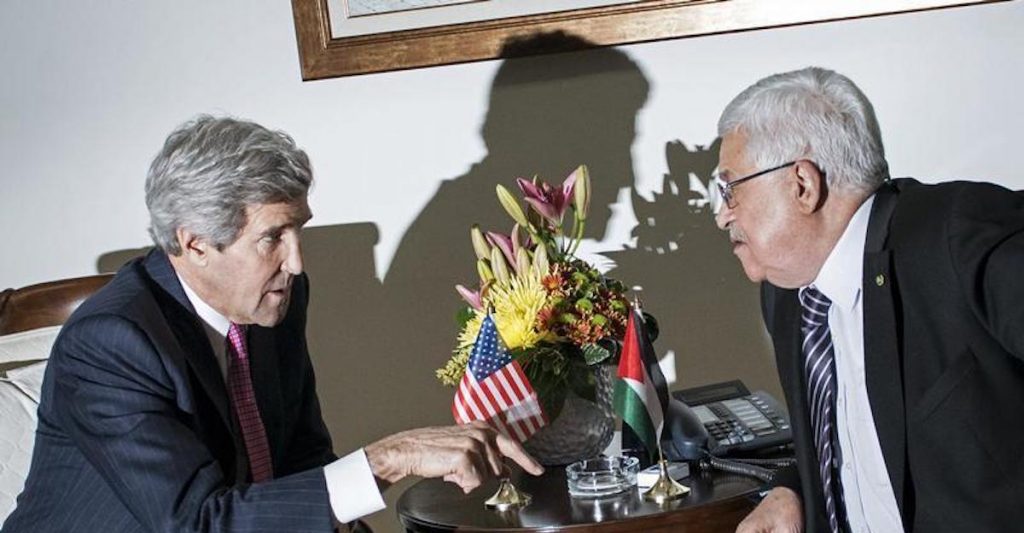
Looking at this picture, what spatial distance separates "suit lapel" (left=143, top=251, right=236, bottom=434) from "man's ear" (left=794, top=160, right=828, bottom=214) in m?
1.20

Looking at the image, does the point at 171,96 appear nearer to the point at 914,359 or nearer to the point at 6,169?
the point at 6,169

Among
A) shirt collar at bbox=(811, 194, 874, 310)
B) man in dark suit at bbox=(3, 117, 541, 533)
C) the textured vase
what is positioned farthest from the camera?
the textured vase

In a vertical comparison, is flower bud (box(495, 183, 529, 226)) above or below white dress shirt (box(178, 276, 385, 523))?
above

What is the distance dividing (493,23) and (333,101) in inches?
20.6

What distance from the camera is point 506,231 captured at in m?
3.90

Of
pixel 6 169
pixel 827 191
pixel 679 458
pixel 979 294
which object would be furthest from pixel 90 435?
pixel 6 169

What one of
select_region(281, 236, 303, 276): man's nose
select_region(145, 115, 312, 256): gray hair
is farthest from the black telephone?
select_region(145, 115, 312, 256): gray hair

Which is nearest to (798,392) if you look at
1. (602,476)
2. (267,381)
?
(602,476)

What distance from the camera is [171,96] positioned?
403cm

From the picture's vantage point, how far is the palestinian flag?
287 cm

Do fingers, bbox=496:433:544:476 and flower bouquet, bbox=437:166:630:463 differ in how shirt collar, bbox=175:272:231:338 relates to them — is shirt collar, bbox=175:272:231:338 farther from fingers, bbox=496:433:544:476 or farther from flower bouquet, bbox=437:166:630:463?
fingers, bbox=496:433:544:476

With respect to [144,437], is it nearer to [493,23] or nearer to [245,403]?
[245,403]

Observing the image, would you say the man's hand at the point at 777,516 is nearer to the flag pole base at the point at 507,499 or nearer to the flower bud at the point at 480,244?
the flag pole base at the point at 507,499

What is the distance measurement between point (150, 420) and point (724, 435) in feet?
3.98
